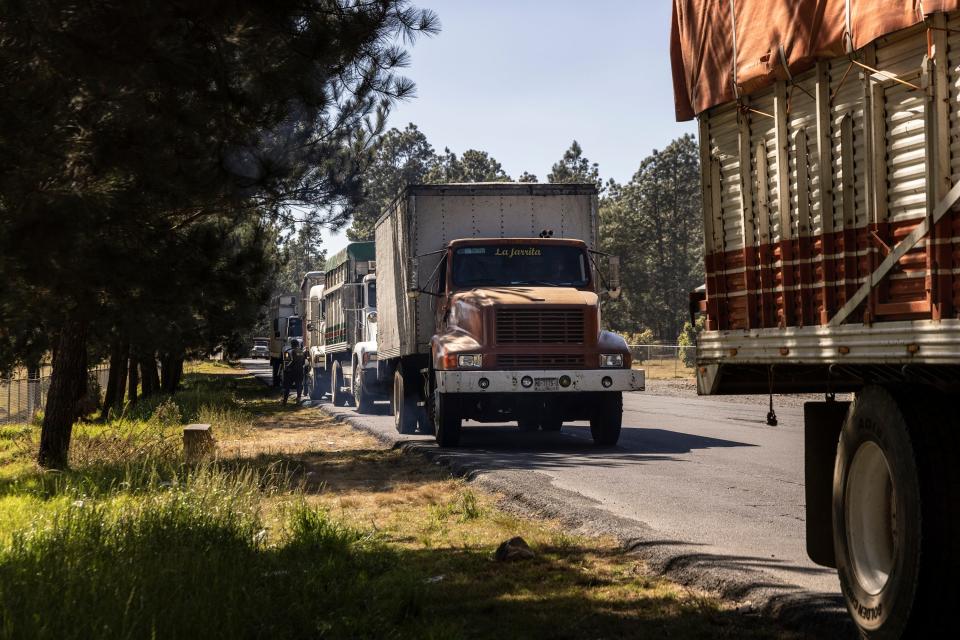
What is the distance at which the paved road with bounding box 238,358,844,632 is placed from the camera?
7.29 meters

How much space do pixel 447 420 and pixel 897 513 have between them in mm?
11300

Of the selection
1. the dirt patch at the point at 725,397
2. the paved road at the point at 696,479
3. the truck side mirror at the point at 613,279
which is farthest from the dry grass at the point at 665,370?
the truck side mirror at the point at 613,279

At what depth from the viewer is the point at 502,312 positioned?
1519 cm

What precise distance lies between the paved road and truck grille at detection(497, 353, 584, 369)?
1189mm

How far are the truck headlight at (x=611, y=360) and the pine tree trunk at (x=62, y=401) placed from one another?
7232mm

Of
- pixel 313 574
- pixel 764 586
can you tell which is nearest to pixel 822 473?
pixel 764 586

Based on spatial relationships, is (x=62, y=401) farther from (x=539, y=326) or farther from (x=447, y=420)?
(x=539, y=326)

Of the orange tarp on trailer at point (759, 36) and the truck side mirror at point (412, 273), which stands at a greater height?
the orange tarp on trailer at point (759, 36)

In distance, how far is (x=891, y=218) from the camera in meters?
4.74

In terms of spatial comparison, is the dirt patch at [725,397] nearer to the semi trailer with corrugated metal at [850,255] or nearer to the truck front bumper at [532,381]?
the truck front bumper at [532,381]

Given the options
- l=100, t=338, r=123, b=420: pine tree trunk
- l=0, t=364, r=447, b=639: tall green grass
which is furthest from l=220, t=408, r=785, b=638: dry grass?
l=100, t=338, r=123, b=420: pine tree trunk

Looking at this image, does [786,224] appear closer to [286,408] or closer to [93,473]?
[93,473]

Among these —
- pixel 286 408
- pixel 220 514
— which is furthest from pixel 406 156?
pixel 220 514

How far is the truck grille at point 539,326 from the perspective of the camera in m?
15.2
